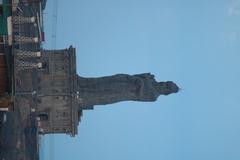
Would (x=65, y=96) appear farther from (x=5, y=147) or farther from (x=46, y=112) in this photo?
(x=5, y=147)

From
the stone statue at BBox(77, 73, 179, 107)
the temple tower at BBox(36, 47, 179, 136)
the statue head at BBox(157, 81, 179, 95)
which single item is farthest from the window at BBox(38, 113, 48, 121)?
the statue head at BBox(157, 81, 179, 95)

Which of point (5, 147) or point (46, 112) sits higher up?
point (46, 112)

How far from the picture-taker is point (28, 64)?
140 ft

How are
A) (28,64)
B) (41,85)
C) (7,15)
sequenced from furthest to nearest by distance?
1. (41,85)
2. (28,64)
3. (7,15)

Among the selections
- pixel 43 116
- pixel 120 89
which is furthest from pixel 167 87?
pixel 43 116

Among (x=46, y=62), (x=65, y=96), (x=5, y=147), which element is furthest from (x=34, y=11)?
(x=5, y=147)

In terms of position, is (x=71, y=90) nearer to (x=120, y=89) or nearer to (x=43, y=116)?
(x=43, y=116)

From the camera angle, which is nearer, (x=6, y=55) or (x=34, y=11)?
(x=6, y=55)

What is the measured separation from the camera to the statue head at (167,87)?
168 feet

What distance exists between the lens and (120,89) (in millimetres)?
50000

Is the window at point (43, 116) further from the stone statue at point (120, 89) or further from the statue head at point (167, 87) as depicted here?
the statue head at point (167, 87)

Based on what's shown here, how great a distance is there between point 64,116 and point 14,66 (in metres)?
9.87

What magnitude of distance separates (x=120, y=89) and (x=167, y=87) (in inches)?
202

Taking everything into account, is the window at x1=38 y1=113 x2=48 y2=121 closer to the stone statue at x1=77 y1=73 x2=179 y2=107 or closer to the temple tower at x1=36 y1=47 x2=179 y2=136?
the temple tower at x1=36 y1=47 x2=179 y2=136
